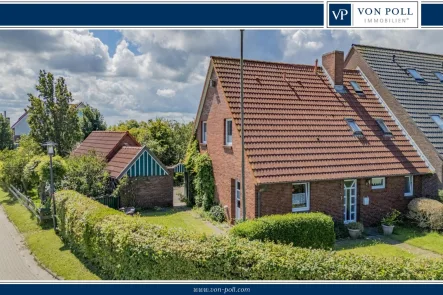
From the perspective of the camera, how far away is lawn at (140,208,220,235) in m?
15.9

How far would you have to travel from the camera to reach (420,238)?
47.4 feet

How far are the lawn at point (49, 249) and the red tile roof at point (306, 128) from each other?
7105mm

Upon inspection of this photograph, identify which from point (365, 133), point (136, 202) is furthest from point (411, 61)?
point (136, 202)

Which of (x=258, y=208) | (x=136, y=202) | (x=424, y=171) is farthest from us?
(x=136, y=202)

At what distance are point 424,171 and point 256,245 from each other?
12.3 m

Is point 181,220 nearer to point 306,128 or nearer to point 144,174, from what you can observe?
point 144,174

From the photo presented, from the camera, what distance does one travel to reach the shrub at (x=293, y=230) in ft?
37.0

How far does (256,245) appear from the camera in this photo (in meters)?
8.42

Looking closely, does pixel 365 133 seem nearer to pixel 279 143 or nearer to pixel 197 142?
pixel 279 143

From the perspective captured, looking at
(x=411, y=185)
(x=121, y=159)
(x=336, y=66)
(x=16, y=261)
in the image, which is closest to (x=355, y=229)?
(x=411, y=185)

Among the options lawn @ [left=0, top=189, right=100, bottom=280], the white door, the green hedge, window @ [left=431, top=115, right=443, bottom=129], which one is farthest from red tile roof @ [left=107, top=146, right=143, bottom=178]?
window @ [left=431, top=115, right=443, bottom=129]

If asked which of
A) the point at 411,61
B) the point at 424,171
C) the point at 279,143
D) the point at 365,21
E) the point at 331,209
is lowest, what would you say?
the point at 331,209

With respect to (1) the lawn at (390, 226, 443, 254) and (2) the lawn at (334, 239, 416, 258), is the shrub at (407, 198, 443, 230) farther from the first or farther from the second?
(2) the lawn at (334, 239, 416, 258)

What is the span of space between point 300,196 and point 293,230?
291cm
